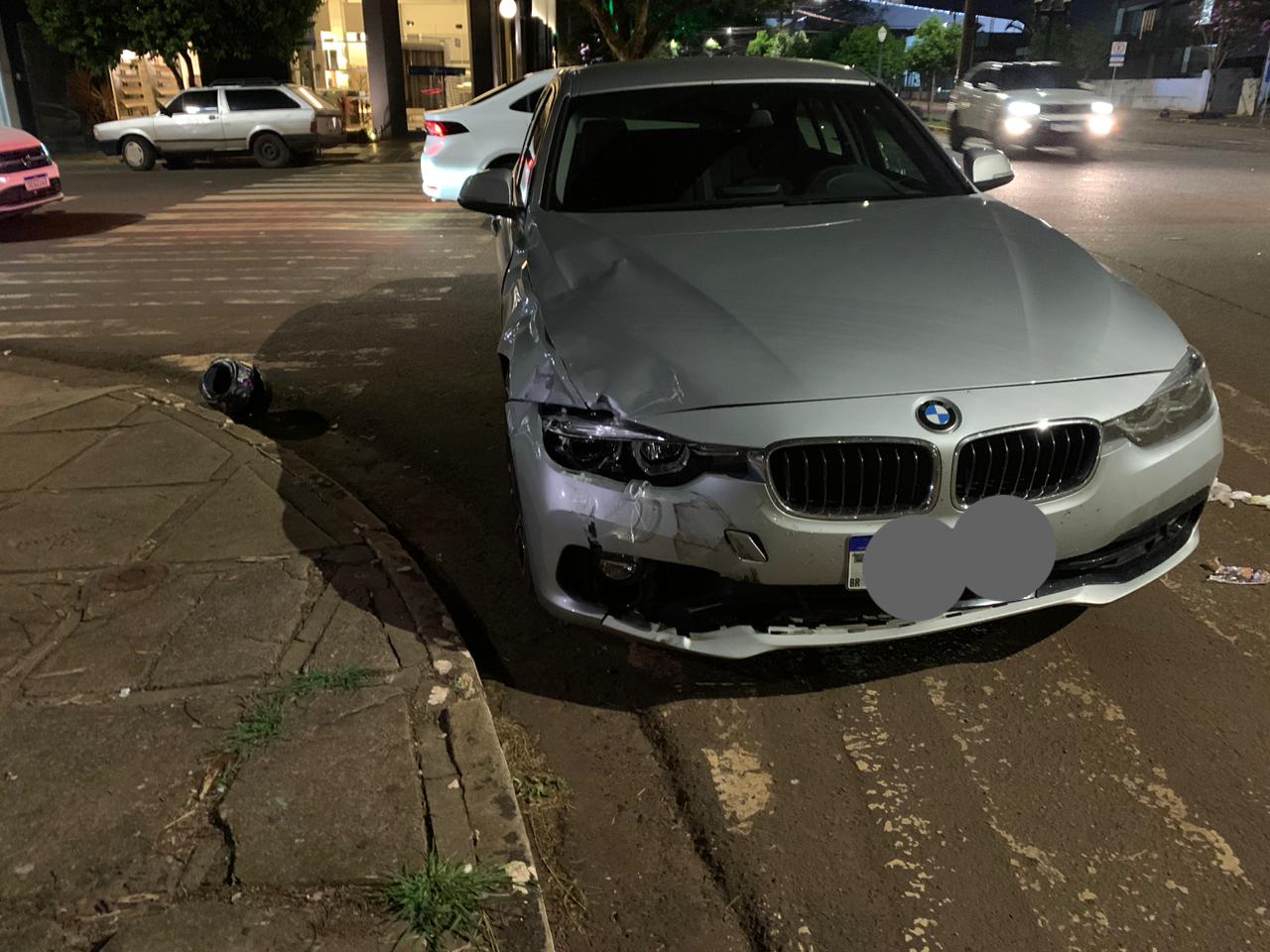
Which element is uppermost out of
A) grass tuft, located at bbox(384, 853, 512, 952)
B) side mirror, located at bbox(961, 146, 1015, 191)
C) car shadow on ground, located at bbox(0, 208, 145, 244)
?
side mirror, located at bbox(961, 146, 1015, 191)

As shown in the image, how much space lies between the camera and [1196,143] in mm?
23859

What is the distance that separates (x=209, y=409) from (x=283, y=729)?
3092mm

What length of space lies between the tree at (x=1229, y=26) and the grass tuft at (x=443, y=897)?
48625mm

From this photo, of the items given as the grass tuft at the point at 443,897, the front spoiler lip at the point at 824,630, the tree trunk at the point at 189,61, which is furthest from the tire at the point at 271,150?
the grass tuft at the point at 443,897

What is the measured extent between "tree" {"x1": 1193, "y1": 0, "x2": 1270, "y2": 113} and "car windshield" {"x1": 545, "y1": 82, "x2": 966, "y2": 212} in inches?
1787

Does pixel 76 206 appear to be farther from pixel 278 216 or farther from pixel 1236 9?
pixel 1236 9

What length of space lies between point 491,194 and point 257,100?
16.8 metres

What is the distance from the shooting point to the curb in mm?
2254

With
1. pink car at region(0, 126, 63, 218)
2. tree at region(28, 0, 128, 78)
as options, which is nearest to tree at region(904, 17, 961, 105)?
tree at region(28, 0, 128, 78)

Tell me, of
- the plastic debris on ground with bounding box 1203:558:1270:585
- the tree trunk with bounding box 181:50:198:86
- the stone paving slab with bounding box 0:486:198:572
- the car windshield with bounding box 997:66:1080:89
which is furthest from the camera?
the tree trunk with bounding box 181:50:198:86

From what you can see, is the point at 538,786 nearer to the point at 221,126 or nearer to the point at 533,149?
the point at 533,149

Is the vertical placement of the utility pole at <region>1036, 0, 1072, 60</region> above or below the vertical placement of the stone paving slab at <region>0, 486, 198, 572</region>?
above

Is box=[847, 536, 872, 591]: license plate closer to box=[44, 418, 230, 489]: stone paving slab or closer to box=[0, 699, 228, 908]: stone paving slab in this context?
box=[0, 699, 228, 908]: stone paving slab

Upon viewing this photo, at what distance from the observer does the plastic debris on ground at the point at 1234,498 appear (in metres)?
4.12
